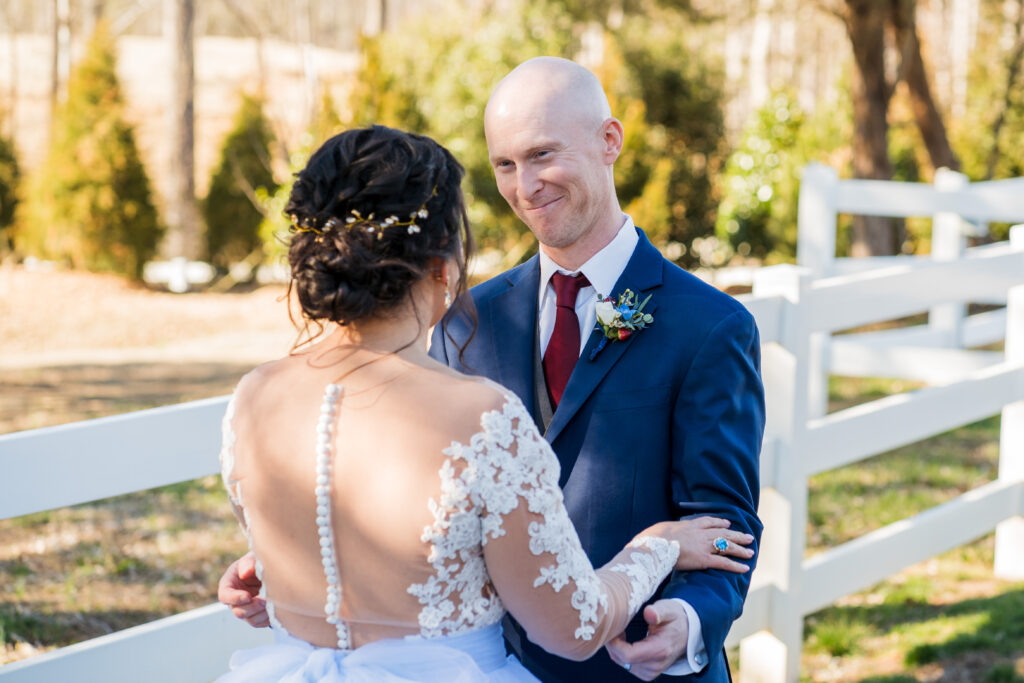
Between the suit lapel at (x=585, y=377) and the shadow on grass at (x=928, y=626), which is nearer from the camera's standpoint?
the suit lapel at (x=585, y=377)

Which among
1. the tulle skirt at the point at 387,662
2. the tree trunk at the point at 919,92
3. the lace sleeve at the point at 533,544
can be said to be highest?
the tree trunk at the point at 919,92

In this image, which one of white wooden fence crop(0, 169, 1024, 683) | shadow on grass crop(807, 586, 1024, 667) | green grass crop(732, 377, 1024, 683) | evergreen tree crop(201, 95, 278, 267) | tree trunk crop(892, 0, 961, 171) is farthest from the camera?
evergreen tree crop(201, 95, 278, 267)

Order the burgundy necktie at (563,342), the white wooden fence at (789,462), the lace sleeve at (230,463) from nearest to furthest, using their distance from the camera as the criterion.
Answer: the lace sleeve at (230,463) → the burgundy necktie at (563,342) → the white wooden fence at (789,462)

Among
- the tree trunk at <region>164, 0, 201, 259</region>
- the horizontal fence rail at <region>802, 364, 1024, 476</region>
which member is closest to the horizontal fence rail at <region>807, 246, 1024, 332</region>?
the horizontal fence rail at <region>802, 364, 1024, 476</region>

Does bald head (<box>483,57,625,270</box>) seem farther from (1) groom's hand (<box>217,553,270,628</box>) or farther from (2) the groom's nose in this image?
(1) groom's hand (<box>217,553,270,628</box>)

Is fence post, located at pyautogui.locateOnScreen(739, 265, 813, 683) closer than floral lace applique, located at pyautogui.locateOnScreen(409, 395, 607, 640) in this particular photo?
No

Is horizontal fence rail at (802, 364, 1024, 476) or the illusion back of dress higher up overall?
the illusion back of dress

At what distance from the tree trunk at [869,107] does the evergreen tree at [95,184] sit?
401 inches

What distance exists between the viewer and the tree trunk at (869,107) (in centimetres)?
1335

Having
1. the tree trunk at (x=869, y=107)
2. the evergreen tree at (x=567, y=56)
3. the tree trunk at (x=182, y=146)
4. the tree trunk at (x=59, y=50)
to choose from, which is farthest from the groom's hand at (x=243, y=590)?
the tree trunk at (x=59, y=50)

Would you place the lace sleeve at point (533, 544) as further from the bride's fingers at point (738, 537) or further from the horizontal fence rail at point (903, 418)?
the horizontal fence rail at point (903, 418)

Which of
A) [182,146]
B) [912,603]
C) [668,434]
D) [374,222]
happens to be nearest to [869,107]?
[912,603]

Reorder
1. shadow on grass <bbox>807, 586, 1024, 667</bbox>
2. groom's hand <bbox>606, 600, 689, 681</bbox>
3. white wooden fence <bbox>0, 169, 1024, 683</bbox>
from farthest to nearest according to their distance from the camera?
shadow on grass <bbox>807, 586, 1024, 667</bbox> → white wooden fence <bbox>0, 169, 1024, 683</bbox> → groom's hand <bbox>606, 600, 689, 681</bbox>

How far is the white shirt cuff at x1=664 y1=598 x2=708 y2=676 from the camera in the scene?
2174 mm
